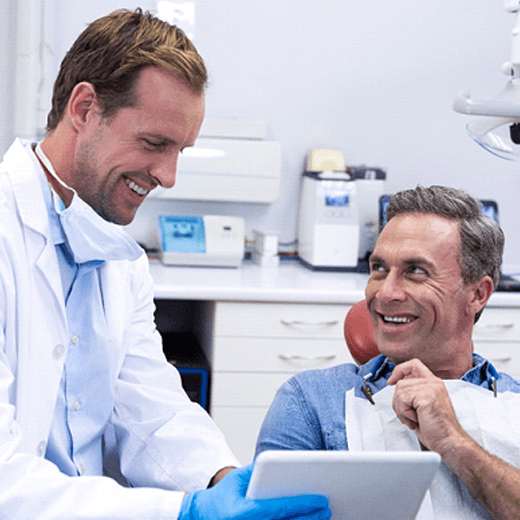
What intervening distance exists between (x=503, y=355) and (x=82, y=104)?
1998 mm

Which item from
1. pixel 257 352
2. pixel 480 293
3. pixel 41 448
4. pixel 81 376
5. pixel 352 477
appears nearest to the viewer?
pixel 352 477

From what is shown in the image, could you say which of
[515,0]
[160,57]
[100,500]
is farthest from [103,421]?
[515,0]

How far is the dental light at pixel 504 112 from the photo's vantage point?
1903mm

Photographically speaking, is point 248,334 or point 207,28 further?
point 207,28

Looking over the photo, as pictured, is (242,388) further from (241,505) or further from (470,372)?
(241,505)

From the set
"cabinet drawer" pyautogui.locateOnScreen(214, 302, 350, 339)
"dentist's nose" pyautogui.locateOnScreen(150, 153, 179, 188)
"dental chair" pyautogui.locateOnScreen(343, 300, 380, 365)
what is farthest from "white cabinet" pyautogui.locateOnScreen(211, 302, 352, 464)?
"dentist's nose" pyautogui.locateOnScreen(150, 153, 179, 188)

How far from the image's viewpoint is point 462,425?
52.4 inches

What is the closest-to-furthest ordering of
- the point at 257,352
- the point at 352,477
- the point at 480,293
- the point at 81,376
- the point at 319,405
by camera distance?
the point at 352,477 → the point at 81,376 → the point at 319,405 → the point at 480,293 → the point at 257,352

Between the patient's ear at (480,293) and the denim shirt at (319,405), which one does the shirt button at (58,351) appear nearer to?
the denim shirt at (319,405)

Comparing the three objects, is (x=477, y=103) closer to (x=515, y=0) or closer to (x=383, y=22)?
(x=515, y=0)

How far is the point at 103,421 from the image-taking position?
1.37 meters

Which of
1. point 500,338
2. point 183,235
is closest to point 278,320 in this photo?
point 183,235

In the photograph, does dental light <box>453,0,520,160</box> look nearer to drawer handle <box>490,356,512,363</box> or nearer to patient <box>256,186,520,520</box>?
patient <box>256,186,520,520</box>

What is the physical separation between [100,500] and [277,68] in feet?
8.28
